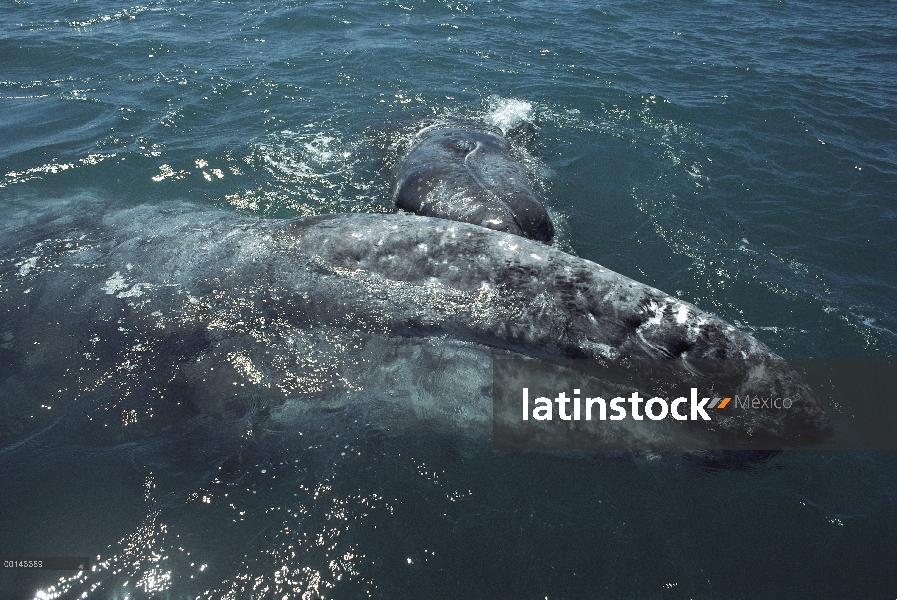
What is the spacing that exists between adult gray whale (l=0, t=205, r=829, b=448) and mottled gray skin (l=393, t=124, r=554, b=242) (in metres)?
1.56

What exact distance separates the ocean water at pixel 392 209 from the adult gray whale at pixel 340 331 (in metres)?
0.11

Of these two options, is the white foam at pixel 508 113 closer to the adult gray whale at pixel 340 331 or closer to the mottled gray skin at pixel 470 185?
the mottled gray skin at pixel 470 185

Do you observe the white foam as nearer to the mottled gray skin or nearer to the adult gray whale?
the mottled gray skin

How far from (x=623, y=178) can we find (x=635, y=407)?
765 centimetres

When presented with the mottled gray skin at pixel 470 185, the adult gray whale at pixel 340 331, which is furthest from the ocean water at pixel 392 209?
the mottled gray skin at pixel 470 185

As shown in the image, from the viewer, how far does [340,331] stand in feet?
23.2

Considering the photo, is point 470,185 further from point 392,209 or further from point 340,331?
point 340,331

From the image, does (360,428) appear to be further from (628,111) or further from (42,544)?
(628,111)

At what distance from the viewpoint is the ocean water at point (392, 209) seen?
5.61 metres

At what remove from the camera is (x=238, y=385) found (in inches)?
267

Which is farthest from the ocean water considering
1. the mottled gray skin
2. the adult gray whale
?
the mottled gray skin

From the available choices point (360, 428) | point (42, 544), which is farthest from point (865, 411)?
point (42, 544)

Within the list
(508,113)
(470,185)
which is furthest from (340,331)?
(508,113)

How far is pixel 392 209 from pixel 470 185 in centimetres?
180
